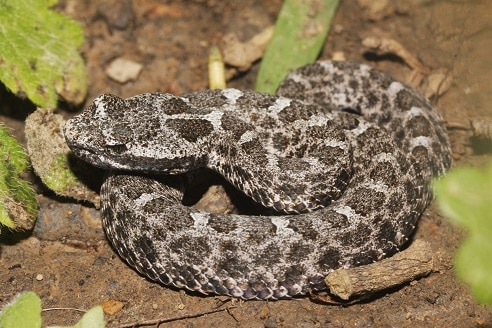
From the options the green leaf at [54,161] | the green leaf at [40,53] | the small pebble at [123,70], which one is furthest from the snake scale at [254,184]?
the small pebble at [123,70]

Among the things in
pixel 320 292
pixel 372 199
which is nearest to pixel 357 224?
pixel 372 199

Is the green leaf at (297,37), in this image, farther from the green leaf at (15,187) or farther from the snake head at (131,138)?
the green leaf at (15,187)

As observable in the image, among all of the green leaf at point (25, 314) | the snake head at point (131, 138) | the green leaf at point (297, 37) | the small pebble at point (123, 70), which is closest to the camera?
the green leaf at point (25, 314)

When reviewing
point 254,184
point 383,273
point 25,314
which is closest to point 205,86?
point 254,184

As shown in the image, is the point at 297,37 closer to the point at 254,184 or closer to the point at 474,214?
the point at 254,184

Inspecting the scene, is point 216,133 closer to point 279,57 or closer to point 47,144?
point 47,144

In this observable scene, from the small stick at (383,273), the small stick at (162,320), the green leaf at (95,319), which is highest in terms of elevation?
the small stick at (383,273)

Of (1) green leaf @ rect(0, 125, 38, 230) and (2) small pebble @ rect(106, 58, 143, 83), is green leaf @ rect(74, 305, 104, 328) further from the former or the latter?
(2) small pebble @ rect(106, 58, 143, 83)
